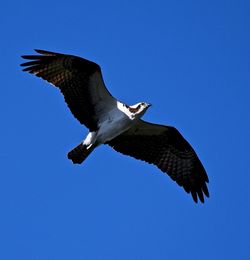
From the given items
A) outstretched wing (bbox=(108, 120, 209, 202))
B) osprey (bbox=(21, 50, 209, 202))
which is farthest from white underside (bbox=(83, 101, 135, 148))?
outstretched wing (bbox=(108, 120, 209, 202))

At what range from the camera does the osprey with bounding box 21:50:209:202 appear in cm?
1312

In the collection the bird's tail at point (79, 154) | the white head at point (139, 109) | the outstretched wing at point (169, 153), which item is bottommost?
the bird's tail at point (79, 154)

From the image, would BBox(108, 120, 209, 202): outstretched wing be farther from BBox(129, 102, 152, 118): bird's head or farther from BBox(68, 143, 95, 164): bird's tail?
BBox(129, 102, 152, 118): bird's head

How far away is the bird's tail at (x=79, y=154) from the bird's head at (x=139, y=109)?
108 cm

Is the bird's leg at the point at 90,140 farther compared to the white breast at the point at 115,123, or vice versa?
the bird's leg at the point at 90,140

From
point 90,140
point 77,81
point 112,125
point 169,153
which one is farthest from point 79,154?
point 169,153

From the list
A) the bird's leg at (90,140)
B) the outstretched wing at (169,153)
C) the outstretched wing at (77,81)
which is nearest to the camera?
the outstretched wing at (77,81)

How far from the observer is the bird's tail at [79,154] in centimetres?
1341

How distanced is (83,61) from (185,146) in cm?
311

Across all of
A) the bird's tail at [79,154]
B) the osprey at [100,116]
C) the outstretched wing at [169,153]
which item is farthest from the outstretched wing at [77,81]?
the outstretched wing at [169,153]

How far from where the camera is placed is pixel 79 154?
1343 cm

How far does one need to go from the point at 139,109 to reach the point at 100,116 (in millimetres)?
908

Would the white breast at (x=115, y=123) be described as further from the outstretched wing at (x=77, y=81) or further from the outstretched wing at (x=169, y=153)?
the outstretched wing at (x=169, y=153)

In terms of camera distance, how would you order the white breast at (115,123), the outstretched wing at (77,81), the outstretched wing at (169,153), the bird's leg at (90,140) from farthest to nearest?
the outstretched wing at (169,153) → the bird's leg at (90,140) → the white breast at (115,123) → the outstretched wing at (77,81)
